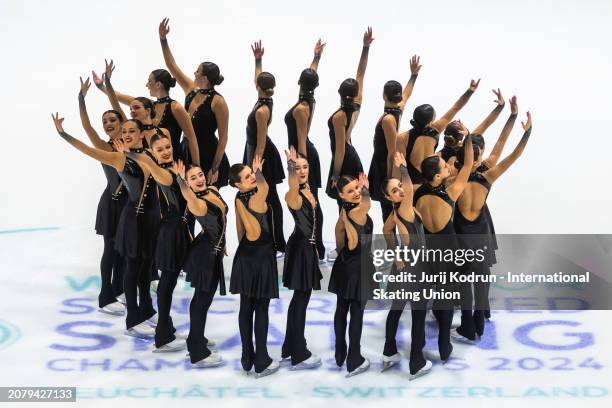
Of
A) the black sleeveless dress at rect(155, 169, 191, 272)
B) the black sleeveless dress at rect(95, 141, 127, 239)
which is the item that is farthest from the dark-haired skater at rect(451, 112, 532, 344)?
the black sleeveless dress at rect(95, 141, 127, 239)

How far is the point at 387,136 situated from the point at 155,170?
92.1 inches

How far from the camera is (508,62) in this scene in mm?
16609

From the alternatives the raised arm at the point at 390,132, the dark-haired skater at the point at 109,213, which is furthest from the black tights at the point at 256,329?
the raised arm at the point at 390,132

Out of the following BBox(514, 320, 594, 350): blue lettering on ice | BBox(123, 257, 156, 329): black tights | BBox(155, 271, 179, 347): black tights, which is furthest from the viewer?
BBox(123, 257, 156, 329): black tights

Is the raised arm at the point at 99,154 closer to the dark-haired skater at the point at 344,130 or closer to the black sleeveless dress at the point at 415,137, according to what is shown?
the dark-haired skater at the point at 344,130

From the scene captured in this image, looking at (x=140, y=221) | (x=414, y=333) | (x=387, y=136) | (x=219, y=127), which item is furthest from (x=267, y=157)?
(x=414, y=333)

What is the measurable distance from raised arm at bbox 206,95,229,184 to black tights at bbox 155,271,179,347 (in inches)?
60.0

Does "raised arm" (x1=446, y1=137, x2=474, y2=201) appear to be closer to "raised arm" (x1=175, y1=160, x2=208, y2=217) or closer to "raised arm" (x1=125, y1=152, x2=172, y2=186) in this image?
"raised arm" (x1=175, y1=160, x2=208, y2=217)

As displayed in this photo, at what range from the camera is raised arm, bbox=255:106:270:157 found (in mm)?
11234

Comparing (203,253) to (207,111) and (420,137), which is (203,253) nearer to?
(207,111)

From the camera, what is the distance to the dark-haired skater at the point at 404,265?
372 inches

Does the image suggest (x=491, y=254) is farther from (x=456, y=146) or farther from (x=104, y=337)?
(x=104, y=337)

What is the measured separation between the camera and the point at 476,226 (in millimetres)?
10242

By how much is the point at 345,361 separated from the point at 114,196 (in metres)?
2.52
